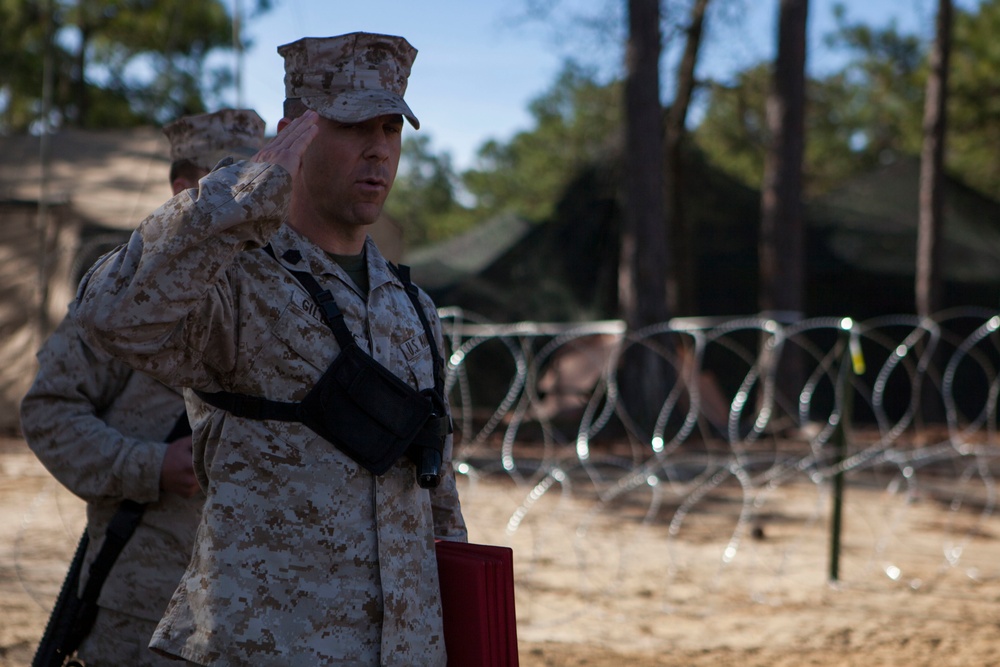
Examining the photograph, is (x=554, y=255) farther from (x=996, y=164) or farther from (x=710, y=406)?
(x=996, y=164)

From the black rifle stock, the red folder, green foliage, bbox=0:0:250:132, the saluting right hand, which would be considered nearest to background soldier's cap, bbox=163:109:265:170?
the saluting right hand

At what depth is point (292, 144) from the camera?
179cm

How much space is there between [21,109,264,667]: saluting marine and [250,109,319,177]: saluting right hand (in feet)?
2.84

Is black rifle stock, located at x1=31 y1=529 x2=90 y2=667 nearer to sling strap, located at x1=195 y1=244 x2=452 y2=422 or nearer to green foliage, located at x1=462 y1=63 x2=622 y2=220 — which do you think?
sling strap, located at x1=195 y1=244 x2=452 y2=422

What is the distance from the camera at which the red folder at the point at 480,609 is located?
1968 millimetres

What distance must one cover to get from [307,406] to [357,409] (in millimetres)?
82

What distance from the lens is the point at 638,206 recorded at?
10.5 m

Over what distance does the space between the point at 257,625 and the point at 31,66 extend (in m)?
23.3

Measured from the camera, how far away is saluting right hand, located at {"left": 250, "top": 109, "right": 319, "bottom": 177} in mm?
1753

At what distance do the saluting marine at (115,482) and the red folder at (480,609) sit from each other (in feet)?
2.31

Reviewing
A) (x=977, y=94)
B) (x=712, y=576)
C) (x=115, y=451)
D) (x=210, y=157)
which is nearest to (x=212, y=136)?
(x=210, y=157)

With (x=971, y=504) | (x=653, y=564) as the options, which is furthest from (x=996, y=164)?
(x=653, y=564)

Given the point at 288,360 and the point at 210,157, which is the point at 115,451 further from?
the point at 288,360

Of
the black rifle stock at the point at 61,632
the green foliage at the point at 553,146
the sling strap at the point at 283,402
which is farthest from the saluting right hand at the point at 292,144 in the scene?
the green foliage at the point at 553,146
